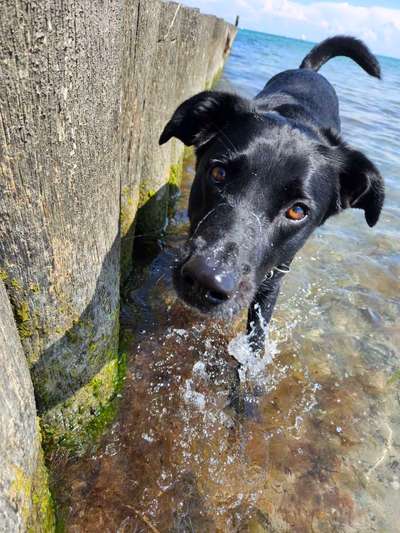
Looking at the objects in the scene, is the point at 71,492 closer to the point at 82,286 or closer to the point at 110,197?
the point at 82,286

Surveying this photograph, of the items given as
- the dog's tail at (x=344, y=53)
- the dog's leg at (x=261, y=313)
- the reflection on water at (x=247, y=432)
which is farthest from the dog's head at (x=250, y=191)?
the dog's tail at (x=344, y=53)

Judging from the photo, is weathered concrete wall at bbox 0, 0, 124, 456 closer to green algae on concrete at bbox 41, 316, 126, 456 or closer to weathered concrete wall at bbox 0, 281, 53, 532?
green algae on concrete at bbox 41, 316, 126, 456

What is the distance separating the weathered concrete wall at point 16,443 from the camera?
52.2 inches

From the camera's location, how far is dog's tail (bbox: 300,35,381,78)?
5559 millimetres

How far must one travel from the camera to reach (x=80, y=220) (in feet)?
5.30

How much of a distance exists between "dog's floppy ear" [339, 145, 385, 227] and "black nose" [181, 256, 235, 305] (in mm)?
1491

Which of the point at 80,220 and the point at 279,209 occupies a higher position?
the point at 80,220

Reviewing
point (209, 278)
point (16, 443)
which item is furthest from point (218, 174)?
point (16, 443)

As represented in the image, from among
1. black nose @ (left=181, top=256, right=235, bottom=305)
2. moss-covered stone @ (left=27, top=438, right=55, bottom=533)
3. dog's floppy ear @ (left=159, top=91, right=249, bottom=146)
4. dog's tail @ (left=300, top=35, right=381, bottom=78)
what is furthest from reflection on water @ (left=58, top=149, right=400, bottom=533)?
dog's tail @ (left=300, top=35, right=381, bottom=78)

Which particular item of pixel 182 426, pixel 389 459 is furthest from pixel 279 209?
pixel 389 459

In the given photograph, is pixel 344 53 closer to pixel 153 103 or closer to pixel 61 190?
pixel 153 103

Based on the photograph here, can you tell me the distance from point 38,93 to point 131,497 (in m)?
1.93

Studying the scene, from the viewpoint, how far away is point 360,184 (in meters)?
2.84

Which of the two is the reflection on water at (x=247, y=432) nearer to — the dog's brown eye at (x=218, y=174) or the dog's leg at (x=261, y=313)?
the dog's leg at (x=261, y=313)
